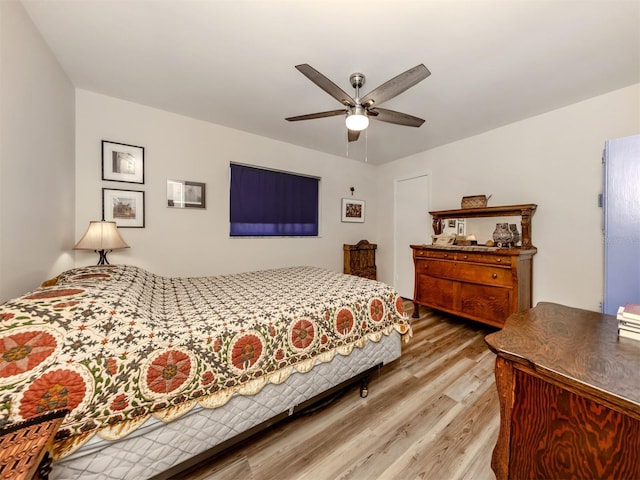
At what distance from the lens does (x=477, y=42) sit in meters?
1.68

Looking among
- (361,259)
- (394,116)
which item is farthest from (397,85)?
(361,259)

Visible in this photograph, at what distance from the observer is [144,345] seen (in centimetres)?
103

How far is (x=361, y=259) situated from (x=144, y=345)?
3.66 meters

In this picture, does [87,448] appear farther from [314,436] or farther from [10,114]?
[10,114]

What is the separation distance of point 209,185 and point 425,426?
313 centimetres

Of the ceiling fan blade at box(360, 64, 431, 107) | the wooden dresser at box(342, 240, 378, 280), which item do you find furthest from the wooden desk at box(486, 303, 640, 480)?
the wooden dresser at box(342, 240, 378, 280)

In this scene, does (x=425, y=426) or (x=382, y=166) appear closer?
(x=425, y=426)

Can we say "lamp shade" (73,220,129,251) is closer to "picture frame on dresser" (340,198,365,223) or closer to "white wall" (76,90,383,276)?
"white wall" (76,90,383,276)

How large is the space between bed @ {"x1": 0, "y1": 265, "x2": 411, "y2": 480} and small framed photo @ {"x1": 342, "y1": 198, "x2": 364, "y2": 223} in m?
2.67

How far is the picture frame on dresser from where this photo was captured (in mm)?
4262

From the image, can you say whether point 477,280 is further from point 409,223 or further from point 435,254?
point 409,223

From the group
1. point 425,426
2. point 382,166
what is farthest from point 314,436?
point 382,166

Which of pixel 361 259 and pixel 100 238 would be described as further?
pixel 361 259

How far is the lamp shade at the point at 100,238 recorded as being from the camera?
1.99 meters
